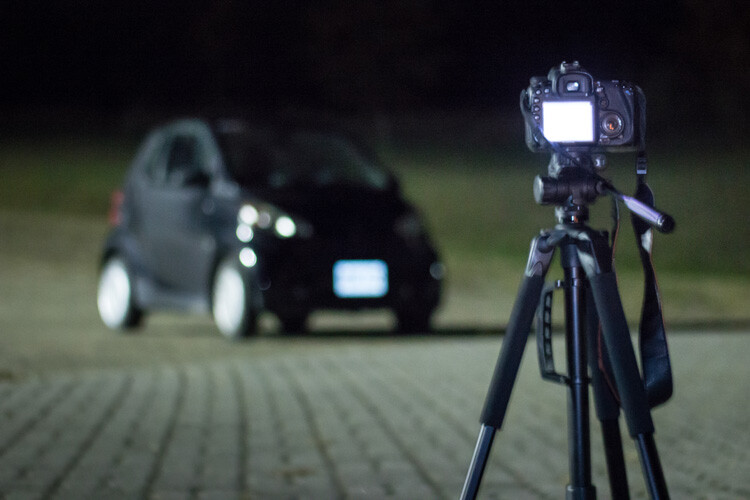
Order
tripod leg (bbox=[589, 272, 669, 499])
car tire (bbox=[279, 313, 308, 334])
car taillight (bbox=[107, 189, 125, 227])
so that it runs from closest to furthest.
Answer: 1. tripod leg (bbox=[589, 272, 669, 499])
2. car tire (bbox=[279, 313, 308, 334])
3. car taillight (bbox=[107, 189, 125, 227])

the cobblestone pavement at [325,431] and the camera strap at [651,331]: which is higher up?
the camera strap at [651,331]

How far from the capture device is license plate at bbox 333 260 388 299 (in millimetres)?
11117

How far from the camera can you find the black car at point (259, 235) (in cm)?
1109

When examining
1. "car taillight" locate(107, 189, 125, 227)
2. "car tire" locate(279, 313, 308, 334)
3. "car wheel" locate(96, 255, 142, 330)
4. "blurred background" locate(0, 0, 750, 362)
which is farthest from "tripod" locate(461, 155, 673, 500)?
"blurred background" locate(0, 0, 750, 362)

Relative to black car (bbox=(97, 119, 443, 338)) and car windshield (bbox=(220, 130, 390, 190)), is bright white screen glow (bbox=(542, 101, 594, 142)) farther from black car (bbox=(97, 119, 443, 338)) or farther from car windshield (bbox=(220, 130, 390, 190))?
car windshield (bbox=(220, 130, 390, 190))

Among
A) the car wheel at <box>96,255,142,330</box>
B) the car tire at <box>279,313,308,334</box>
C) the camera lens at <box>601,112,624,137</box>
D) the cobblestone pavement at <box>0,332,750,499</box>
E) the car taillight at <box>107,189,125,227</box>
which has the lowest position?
the cobblestone pavement at <box>0,332,750,499</box>

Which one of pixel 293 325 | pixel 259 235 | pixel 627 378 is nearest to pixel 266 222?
pixel 259 235

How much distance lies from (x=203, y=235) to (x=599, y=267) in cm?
800

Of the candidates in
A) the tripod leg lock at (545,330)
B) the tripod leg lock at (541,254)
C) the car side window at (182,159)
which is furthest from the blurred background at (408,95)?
the tripod leg lock at (541,254)

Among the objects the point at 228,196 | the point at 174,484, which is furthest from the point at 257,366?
the point at 174,484

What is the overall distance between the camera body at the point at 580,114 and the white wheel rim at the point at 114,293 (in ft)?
29.5

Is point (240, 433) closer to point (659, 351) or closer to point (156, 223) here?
point (659, 351)

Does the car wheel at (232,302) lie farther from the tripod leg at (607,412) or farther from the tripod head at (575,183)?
the tripod head at (575,183)

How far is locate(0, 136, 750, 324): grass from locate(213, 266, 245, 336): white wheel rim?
3.88 meters
